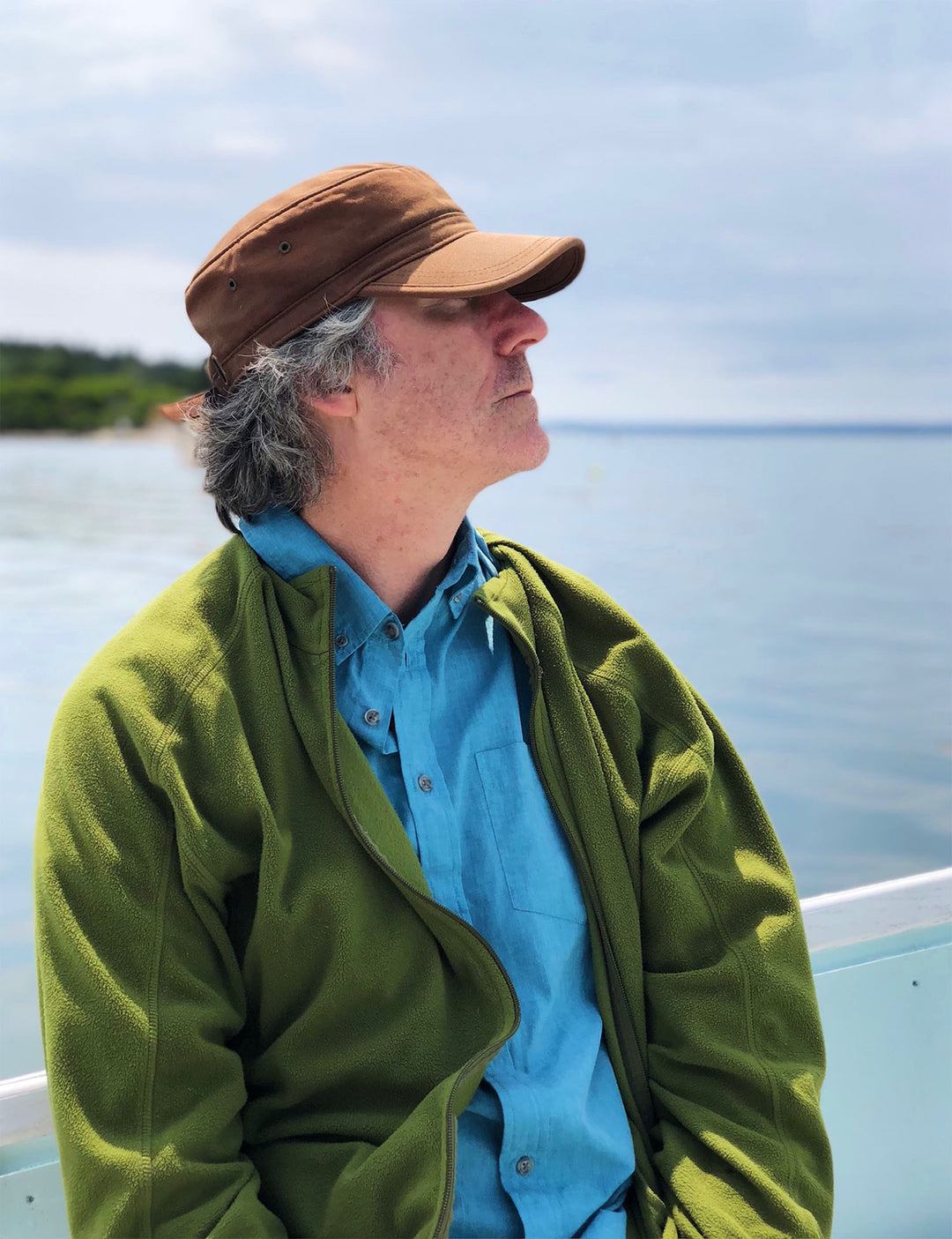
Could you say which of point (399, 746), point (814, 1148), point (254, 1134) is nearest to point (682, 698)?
point (399, 746)

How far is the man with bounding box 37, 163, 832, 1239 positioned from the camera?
1070 mm

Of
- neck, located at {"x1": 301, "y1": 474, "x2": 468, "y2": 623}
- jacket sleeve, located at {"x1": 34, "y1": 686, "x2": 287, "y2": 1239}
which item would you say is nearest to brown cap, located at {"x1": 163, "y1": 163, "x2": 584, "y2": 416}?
neck, located at {"x1": 301, "y1": 474, "x2": 468, "y2": 623}

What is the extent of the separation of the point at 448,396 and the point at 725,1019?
2.47 feet

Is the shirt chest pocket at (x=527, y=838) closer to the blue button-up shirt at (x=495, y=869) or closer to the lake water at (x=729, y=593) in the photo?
the blue button-up shirt at (x=495, y=869)

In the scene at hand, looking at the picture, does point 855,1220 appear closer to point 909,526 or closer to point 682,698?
point 682,698

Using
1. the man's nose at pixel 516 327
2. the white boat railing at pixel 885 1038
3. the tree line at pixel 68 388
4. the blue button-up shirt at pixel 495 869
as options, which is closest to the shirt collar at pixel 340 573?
the blue button-up shirt at pixel 495 869

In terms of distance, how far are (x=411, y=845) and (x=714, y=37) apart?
57.1ft

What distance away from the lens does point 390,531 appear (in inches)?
53.1

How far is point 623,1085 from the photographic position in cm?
129

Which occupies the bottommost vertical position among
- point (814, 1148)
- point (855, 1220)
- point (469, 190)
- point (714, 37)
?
point (855, 1220)

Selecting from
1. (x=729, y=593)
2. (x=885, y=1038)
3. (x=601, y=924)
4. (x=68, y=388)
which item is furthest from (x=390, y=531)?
(x=68, y=388)

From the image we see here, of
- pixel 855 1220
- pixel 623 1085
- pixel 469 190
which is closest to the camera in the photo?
pixel 623 1085

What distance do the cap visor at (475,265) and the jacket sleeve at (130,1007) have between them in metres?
0.54

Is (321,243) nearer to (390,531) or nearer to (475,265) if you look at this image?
(475,265)
